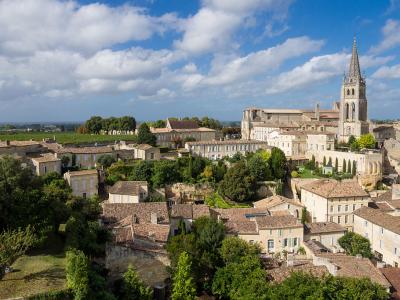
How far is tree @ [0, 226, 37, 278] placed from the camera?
703 inches

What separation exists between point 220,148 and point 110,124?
33335mm

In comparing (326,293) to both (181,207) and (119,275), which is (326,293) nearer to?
(119,275)

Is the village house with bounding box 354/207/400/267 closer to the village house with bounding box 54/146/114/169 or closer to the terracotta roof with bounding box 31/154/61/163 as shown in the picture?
the village house with bounding box 54/146/114/169

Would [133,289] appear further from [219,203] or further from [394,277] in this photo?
[219,203]

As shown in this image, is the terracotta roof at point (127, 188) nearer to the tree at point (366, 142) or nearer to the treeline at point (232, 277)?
the treeline at point (232, 277)

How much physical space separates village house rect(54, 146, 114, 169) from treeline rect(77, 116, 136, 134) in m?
33.2

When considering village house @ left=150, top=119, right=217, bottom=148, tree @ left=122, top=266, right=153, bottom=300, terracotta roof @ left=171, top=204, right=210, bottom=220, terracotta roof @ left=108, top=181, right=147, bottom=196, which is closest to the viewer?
tree @ left=122, top=266, right=153, bottom=300

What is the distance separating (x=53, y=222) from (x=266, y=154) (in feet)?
104

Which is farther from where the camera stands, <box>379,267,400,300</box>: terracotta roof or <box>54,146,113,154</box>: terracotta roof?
<box>54,146,113,154</box>: terracotta roof

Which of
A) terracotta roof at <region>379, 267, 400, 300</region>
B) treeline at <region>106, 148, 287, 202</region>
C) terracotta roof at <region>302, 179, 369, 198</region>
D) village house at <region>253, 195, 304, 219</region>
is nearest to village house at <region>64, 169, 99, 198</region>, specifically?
treeline at <region>106, 148, 287, 202</region>

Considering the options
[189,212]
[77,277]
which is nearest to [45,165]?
[189,212]

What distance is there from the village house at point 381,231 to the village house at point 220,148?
2202cm

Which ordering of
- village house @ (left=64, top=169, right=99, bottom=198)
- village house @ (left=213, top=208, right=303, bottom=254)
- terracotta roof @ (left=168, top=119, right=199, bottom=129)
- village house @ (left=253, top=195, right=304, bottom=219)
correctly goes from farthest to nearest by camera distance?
terracotta roof @ (left=168, top=119, right=199, bottom=129) → village house @ (left=64, top=169, right=99, bottom=198) → village house @ (left=253, top=195, right=304, bottom=219) → village house @ (left=213, top=208, right=303, bottom=254)

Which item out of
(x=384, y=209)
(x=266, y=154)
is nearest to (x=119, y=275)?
(x=384, y=209)
